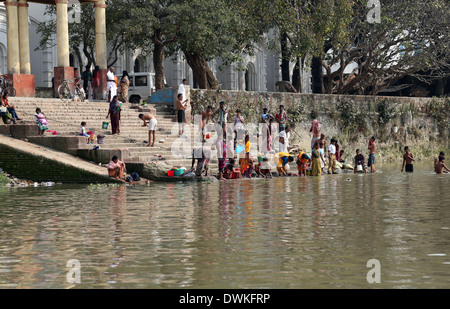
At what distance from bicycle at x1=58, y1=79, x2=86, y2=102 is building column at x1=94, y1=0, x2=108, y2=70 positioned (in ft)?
6.51

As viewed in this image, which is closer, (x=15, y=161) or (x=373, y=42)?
(x=15, y=161)

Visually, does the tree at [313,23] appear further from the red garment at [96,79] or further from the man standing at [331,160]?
the man standing at [331,160]

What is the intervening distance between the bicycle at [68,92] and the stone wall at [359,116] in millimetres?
4051

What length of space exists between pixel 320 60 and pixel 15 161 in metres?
19.2

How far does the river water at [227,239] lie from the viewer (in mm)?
7324

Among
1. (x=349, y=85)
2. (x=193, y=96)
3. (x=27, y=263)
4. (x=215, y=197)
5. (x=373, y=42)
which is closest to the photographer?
(x=27, y=263)

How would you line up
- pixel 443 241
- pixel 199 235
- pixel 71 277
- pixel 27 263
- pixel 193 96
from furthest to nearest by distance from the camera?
1. pixel 193 96
2. pixel 199 235
3. pixel 443 241
4. pixel 27 263
5. pixel 71 277

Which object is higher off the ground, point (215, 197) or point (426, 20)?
point (426, 20)

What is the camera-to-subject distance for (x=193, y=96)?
28641 mm
